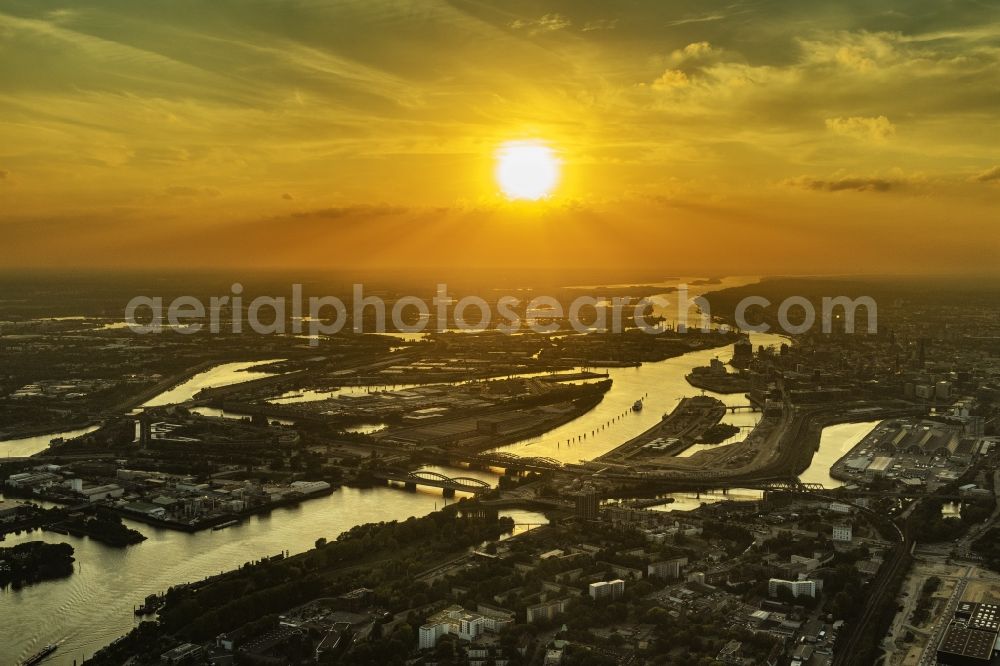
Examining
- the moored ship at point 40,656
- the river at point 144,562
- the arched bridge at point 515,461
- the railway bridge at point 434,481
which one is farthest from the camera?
the arched bridge at point 515,461

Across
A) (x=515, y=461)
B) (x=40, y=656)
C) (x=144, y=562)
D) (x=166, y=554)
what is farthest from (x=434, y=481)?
(x=40, y=656)

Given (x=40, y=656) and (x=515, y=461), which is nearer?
(x=40, y=656)

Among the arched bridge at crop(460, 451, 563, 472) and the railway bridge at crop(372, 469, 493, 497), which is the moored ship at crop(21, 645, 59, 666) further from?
the arched bridge at crop(460, 451, 563, 472)

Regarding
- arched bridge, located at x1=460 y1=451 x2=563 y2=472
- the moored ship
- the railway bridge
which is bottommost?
the moored ship

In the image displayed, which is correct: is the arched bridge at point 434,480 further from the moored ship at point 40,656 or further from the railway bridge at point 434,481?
→ the moored ship at point 40,656

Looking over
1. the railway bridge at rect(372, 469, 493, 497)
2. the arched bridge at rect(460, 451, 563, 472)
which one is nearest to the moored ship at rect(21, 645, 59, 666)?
the railway bridge at rect(372, 469, 493, 497)

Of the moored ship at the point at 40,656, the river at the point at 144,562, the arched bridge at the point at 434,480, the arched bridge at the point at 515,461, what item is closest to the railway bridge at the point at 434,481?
the arched bridge at the point at 434,480

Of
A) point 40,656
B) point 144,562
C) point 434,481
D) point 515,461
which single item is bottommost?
point 40,656

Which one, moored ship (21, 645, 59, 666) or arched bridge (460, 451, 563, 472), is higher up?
arched bridge (460, 451, 563, 472)

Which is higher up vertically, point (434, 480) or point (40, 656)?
point (434, 480)

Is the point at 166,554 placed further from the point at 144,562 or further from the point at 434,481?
the point at 434,481
